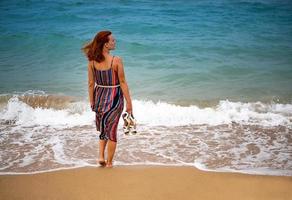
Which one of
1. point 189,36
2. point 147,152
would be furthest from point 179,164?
point 189,36

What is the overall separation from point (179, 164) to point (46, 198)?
66.3 inches

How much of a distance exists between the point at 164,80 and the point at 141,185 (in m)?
5.79

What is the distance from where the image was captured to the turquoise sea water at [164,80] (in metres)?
5.23

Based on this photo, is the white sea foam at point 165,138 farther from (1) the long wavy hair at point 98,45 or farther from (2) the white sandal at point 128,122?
(1) the long wavy hair at point 98,45

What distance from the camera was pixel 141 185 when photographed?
Result: 12.7ft

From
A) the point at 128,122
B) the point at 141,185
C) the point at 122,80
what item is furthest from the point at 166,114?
the point at 141,185

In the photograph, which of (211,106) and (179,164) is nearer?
(179,164)

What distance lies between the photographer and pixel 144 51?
11.9 meters

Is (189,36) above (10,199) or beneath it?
above

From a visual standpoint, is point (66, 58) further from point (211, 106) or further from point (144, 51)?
point (211, 106)

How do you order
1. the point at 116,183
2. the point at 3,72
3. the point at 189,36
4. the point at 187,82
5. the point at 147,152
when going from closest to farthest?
the point at 116,183
the point at 147,152
the point at 187,82
the point at 3,72
the point at 189,36

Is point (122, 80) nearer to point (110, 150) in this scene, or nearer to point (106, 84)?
point (106, 84)

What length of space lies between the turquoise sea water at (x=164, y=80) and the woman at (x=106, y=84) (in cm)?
74

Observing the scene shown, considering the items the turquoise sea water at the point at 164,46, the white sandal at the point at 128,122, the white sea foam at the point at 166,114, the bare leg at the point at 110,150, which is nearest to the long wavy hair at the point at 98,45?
the white sandal at the point at 128,122
